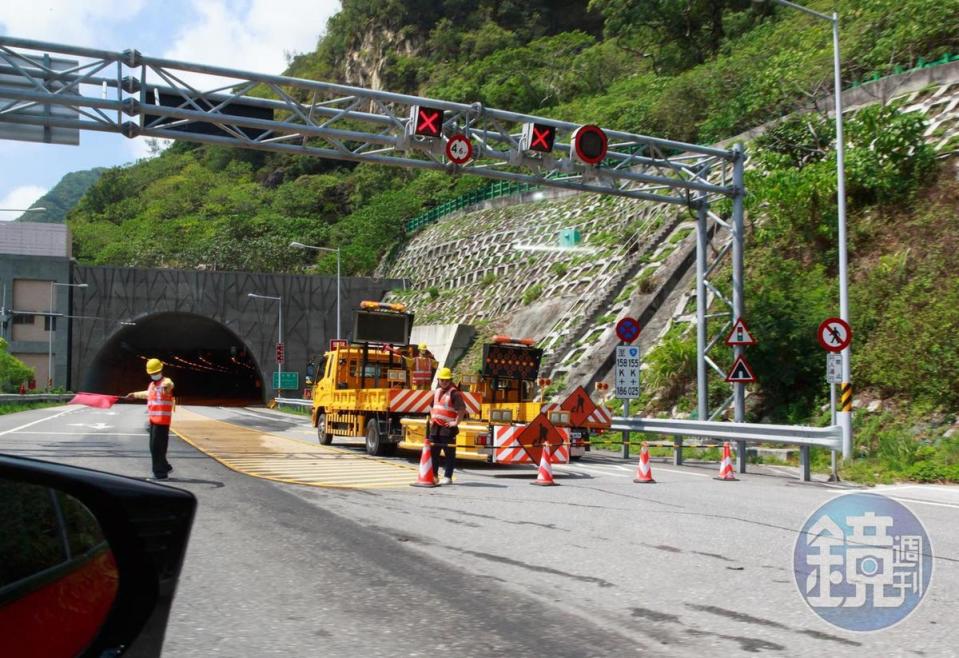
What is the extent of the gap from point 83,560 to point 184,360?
93.2 meters

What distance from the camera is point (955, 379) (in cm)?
1956

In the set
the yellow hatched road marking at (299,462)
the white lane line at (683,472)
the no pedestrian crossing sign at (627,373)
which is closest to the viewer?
the yellow hatched road marking at (299,462)

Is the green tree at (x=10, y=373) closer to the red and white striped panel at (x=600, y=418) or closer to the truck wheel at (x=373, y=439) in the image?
the truck wheel at (x=373, y=439)

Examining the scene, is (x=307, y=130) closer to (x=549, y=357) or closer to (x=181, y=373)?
(x=549, y=357)

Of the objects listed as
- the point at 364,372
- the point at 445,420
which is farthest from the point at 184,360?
the point at 445,420

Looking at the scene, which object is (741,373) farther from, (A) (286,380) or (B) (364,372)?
(A) (286,380)

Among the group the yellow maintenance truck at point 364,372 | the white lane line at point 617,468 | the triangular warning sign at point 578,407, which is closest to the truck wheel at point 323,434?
the yellow maintenance truck at point 364,372

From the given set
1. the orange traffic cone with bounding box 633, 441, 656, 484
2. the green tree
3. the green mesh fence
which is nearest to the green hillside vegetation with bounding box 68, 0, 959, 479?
the green mesh fence

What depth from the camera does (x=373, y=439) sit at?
1959 cm

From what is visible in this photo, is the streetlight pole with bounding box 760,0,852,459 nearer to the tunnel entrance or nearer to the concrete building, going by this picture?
the tunnel entrance

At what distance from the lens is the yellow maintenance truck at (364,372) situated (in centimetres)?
2047

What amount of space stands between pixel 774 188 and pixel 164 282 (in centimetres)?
4730

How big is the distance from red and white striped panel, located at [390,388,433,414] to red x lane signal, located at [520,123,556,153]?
6430 mm

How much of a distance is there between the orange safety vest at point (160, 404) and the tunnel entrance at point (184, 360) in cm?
5397
